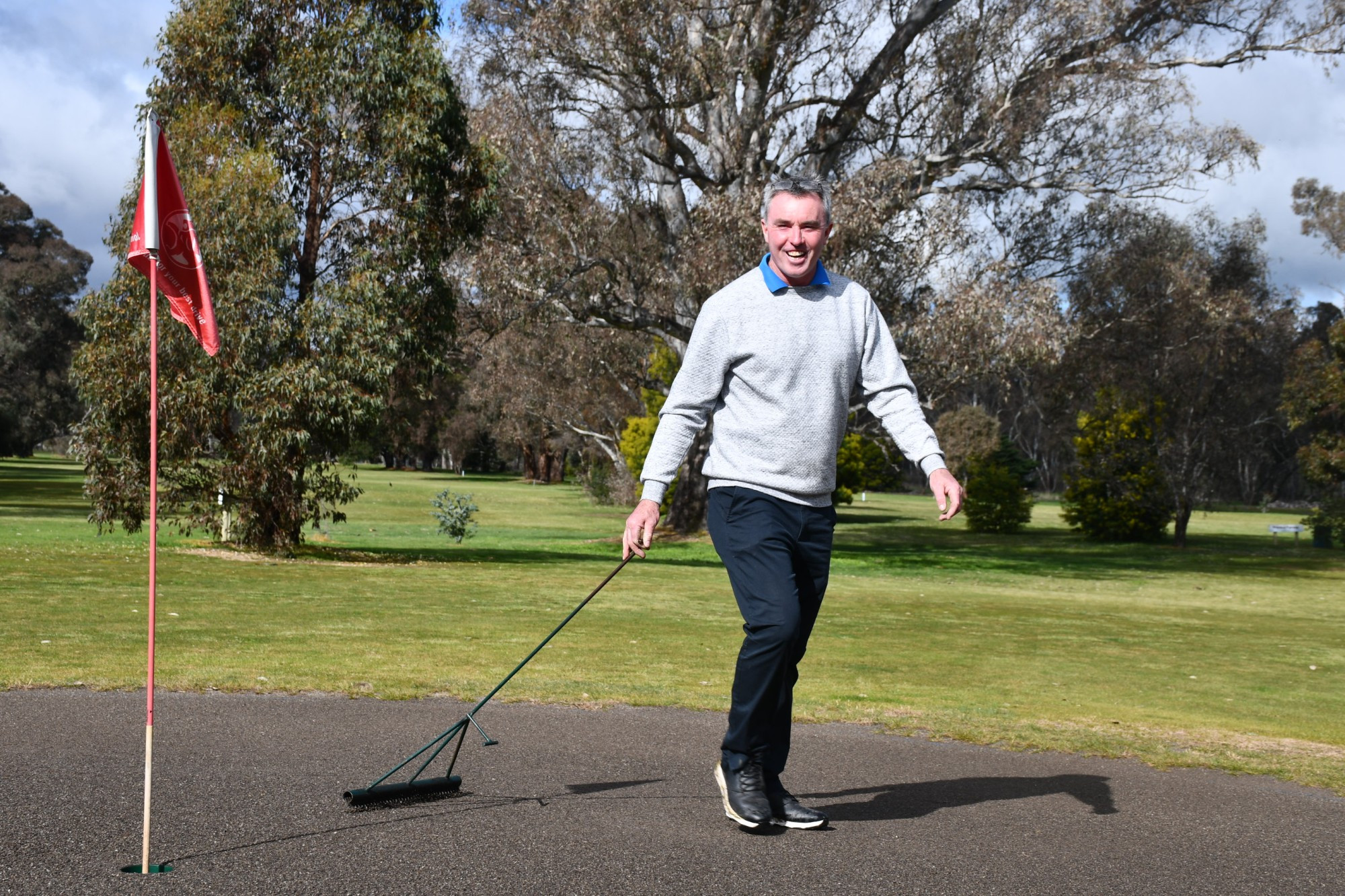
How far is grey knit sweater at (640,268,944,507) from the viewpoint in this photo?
14.5 feet

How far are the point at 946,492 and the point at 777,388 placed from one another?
68 cm

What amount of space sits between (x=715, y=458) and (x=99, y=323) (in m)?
15.3

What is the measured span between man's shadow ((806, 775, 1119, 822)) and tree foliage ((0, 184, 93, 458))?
180ft

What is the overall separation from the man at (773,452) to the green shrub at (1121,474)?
33.9 meters

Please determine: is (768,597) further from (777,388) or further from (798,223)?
(798,223)

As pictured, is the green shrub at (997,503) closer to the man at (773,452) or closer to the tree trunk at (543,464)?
the tree trunk at (543,464)

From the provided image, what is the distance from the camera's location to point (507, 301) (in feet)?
80.7

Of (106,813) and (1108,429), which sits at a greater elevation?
(1108,429)

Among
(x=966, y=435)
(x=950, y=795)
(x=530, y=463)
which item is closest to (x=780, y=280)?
(x=950, y=795)

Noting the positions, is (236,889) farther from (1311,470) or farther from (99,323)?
(1311,470)

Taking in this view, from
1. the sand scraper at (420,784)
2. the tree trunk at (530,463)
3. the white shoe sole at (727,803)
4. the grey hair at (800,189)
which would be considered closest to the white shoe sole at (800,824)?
the white shoe sole at (727,803)

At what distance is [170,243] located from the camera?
4.56 metres

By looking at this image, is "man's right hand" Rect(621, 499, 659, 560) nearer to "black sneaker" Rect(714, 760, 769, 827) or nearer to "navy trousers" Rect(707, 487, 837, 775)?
"navy trousers" Rect(707, 487, 837, 775)

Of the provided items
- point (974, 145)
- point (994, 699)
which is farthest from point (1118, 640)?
point (974, 145)
